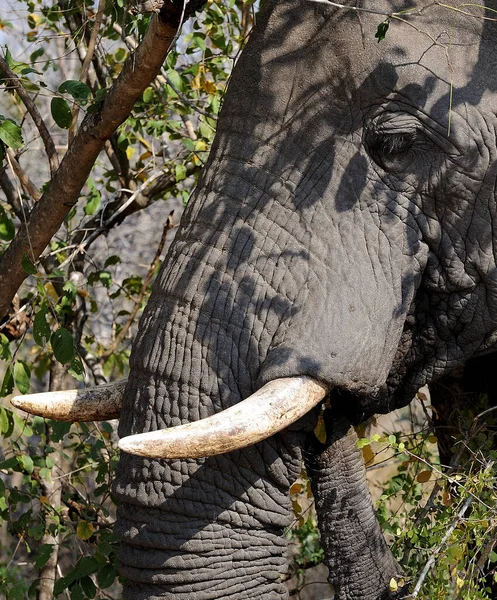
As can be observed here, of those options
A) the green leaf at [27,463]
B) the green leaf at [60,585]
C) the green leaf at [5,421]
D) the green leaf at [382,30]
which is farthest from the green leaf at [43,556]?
the green leaf at [382,30]

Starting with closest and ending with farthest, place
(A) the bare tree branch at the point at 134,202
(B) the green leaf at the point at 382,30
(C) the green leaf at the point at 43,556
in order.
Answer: (B) the green leaf at the point at 382,30, (C) the green leaf at the point at 43,556, (A) the bare tree branch at the point at 134,202

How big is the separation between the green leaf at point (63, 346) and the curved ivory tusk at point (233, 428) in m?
0.77

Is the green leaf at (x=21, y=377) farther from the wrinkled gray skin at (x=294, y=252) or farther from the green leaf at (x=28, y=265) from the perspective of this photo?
the wrinkled gray skin at (x=294, y=252)

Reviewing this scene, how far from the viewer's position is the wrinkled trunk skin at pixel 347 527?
321 centimetres

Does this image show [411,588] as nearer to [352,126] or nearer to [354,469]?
[354,469]

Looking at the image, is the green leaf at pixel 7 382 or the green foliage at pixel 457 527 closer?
the green foliage at pixel 457 527

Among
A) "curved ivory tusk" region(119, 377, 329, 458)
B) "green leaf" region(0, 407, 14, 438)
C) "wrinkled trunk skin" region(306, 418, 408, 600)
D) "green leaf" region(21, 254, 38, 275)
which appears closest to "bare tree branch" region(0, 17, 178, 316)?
"green leaf" region(21, 254, 38, 275)

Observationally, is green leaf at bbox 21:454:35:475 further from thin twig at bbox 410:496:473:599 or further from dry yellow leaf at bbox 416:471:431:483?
thin twig at bbox 410:496:473:599

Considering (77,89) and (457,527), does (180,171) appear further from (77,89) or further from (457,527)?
(457,527)

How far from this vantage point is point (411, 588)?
304 centimetres

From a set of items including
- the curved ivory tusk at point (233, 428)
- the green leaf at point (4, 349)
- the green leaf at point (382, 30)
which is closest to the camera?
the curved ivory tusk at point (233, 428)

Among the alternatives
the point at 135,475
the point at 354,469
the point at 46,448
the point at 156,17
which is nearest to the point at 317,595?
the point at 46,448

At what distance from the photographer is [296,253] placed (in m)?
2.78

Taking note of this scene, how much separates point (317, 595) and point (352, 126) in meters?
3.73
